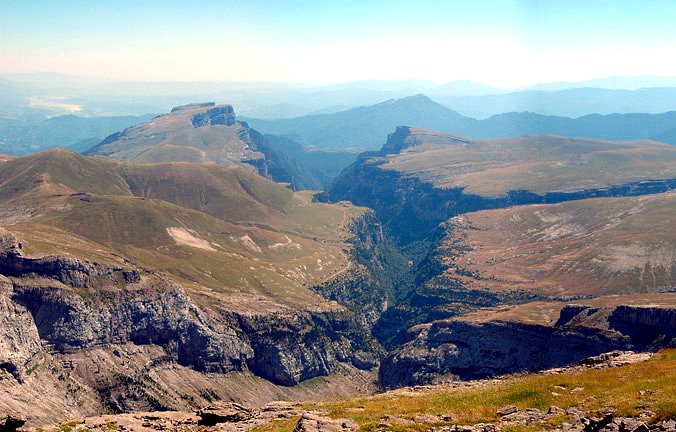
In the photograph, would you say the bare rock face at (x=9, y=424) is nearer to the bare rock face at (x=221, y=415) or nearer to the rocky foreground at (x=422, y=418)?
the rocky foreground at (x=422, y=418)

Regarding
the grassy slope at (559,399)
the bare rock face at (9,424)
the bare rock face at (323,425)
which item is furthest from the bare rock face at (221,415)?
the bare rock face at (9,424)

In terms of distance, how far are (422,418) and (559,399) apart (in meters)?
13.2

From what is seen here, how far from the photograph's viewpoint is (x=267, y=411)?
2766 inches

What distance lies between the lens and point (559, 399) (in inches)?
2108

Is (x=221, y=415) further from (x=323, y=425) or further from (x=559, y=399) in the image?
(x=559, y=399)

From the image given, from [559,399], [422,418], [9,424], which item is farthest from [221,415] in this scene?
[559,399]

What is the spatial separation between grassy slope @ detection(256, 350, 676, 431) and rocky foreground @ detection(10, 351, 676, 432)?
134mm

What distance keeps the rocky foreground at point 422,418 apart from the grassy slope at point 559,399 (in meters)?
0.13

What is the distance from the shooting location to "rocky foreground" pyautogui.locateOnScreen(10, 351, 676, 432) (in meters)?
44.8

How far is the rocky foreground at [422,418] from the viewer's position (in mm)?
44766

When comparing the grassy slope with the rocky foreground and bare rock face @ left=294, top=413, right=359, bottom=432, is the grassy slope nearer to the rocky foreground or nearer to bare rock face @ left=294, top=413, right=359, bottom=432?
the rocky foreground

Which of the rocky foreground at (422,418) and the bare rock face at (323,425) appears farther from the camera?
the bare rock face at (323,425)

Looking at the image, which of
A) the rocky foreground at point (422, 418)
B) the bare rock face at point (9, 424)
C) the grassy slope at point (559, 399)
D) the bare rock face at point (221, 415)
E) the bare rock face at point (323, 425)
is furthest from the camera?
the bare rock face at point (221, 415)

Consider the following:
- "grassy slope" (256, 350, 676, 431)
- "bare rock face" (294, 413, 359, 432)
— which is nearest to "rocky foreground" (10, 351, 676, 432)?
"bare rock face" (294, 413, 359, 432)
